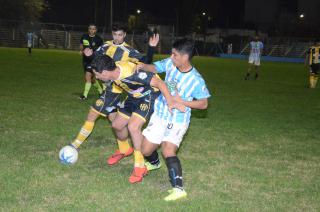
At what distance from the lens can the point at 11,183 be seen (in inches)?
232

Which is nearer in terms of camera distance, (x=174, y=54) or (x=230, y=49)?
(x=174, y=54)

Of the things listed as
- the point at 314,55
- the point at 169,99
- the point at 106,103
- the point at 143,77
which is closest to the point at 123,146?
the point at 106,103

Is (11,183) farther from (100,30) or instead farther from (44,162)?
(100,30)

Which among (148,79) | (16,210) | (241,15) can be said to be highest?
(241,15)

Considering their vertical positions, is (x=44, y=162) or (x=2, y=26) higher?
(x=2, y=26)

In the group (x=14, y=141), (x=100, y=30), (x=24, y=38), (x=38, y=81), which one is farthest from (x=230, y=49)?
(x=14, y=141)

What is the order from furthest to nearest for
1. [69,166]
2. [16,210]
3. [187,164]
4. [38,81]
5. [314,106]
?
[38,81]
[314,106]
[187,164]
[69,166]
[16,210]

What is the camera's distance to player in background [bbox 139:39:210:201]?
18.1 ft

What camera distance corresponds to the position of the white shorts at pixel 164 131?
5672 millimetres

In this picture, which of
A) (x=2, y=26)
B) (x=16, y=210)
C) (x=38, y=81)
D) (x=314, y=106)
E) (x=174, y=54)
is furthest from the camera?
(x=2, y=26)

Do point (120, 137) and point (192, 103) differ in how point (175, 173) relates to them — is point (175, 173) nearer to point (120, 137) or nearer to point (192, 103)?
point (192, 103)

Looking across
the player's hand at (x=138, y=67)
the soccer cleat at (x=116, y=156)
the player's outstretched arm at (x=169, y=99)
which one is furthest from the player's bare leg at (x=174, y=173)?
the soccer cleat at (x=116, y=156)

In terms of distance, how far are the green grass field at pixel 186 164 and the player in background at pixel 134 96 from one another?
42cm

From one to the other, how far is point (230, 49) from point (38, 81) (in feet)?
138
